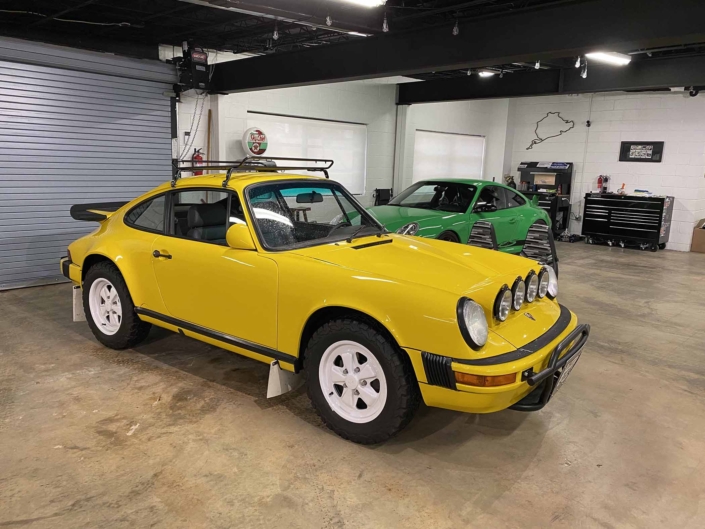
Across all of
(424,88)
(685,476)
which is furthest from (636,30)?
(424,88)

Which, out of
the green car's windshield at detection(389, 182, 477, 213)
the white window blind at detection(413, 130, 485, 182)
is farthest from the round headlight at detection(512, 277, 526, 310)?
the white window blind at detection(413, 130, 485, 182)

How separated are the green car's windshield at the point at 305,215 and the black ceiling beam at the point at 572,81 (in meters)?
6.29

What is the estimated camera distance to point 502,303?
2637 millimetres

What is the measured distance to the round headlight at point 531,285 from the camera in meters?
2.95

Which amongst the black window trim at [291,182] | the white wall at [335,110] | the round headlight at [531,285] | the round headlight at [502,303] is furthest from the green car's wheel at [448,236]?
the round headlight at [502,303]

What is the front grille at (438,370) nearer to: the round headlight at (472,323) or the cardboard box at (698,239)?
the round headlight at (472,323)

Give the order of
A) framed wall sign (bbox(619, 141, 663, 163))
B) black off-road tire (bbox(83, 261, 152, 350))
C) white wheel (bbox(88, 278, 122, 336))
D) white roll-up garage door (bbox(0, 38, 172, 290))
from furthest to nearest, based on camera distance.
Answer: framed wall sign (bbox(619, 141, 663, 163))
white roll-up garage door (bbox(0, 38, 172, 290))
white wheel (bbox(88, 278, 122, 336))
black off-road tire (bbox(83, 261, 152, 350))

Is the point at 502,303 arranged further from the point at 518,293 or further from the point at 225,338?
the point at 225,338

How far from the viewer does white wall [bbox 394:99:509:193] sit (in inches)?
429

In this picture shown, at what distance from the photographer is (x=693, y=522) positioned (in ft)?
7.52

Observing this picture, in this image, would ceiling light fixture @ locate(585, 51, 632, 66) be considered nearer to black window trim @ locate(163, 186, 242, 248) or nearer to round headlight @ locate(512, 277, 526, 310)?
round headlight @ locate(512, 277, 526, 310)

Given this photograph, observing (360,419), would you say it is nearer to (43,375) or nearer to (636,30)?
(43,375)

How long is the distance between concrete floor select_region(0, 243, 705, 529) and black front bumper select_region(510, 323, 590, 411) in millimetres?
330

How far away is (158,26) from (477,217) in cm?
476
